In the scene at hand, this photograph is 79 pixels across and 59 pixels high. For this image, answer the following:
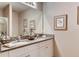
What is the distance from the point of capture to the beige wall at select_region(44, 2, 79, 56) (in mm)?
3611

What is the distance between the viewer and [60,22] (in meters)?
3.80

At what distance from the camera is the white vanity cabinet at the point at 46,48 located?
316 centimetres

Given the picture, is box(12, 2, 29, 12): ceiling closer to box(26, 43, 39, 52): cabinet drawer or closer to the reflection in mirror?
the reflection in mirror

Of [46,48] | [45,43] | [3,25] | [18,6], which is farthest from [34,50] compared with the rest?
[18,6]

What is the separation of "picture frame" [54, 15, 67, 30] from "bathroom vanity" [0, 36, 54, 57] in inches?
14.8

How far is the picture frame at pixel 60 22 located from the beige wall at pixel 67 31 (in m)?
0.10

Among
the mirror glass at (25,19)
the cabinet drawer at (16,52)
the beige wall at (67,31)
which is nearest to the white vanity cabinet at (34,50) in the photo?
the cabinet drawer at (16,52)

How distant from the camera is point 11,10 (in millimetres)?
2980

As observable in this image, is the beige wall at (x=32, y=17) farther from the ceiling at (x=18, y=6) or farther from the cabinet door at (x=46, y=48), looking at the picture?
the cabinet door at (x=46, y=48)

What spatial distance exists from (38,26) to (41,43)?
1009mm

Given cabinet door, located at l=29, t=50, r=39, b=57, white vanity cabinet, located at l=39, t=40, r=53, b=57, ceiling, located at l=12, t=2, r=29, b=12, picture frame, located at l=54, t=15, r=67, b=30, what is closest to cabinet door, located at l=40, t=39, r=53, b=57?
white vanity cabinet, located at l=39, t=40, r=53, b=57

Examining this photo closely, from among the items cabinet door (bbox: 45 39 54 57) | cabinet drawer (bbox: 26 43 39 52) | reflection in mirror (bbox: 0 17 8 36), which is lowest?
cabinet door (bbox: 45 39 54 57)

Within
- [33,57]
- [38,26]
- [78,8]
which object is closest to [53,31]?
[38,26]

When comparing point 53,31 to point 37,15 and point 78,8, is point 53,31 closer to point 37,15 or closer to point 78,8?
point 37,15
